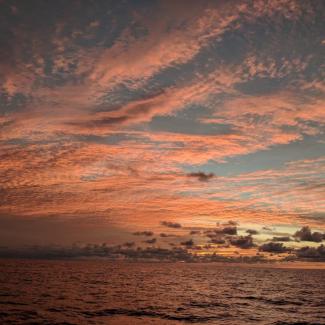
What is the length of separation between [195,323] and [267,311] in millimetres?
15876

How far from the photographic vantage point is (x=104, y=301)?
5631cm

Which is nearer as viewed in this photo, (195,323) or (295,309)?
(195,323)

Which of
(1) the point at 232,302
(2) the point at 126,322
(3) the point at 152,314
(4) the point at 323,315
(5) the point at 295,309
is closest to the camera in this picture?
(2) the point at 126,322

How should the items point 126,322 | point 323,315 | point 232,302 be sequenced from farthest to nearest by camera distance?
1. point 232,302
2. point 323,315
3. point 126,322

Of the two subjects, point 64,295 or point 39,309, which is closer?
point 39,309

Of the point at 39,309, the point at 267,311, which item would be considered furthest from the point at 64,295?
the point at 267,311

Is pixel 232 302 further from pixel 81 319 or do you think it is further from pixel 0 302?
pixel 0 302

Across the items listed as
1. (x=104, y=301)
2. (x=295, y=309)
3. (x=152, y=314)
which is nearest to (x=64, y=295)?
(x=104, y=301)

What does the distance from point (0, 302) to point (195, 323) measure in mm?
27215

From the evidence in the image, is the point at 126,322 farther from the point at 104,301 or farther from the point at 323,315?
the point at 323,315

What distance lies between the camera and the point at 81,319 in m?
40.8

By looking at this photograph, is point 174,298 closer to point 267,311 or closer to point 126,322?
point 267,311

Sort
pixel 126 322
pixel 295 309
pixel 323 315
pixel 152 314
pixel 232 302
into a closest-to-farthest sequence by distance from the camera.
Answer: pixel 126 322, pixel 152 314, pixel 323 315, pixel 295 309, pixel 232 302

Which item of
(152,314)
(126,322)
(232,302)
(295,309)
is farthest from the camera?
(232,302)
